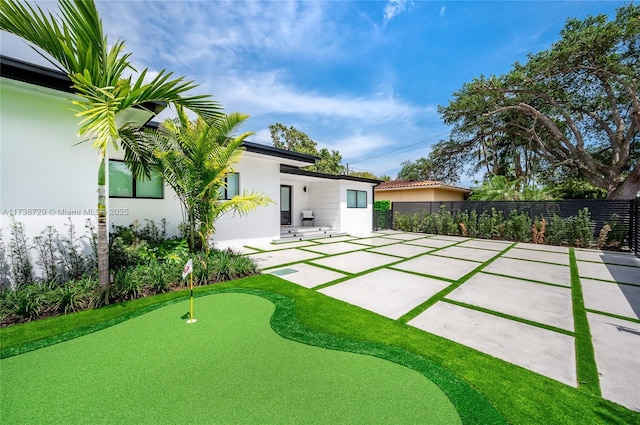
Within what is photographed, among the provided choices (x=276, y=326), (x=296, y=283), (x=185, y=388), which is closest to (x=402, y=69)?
(x=296, y=283)

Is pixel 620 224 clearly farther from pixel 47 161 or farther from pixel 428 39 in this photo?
pixel 47 161

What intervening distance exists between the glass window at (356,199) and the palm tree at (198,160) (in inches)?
350

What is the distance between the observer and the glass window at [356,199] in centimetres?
1405

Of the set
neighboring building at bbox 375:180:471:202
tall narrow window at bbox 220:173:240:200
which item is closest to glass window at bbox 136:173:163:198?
tall narrow window at bbox 220:173:240:200

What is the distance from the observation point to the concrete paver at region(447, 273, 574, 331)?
3.66 meters

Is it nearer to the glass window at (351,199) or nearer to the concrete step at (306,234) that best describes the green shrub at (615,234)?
the glass window at (351,199)

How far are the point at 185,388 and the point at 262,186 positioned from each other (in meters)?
8.08

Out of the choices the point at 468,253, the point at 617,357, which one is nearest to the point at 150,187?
the point at 617,357

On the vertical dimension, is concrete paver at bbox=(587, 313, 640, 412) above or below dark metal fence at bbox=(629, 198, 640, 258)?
below

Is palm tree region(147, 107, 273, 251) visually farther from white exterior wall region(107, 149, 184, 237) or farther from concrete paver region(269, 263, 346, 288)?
white exterior wall region(107, 149, 184, 237)

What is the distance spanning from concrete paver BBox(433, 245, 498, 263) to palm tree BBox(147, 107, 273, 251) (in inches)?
250

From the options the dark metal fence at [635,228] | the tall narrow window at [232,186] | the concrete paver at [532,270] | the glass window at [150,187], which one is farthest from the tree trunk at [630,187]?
the glass window at [150,187]

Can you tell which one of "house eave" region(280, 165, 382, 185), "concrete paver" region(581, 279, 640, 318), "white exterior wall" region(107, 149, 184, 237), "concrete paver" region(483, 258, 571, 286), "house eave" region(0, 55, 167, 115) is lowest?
"concrete paver" region(581, 279, 640, 318)

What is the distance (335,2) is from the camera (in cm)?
711
